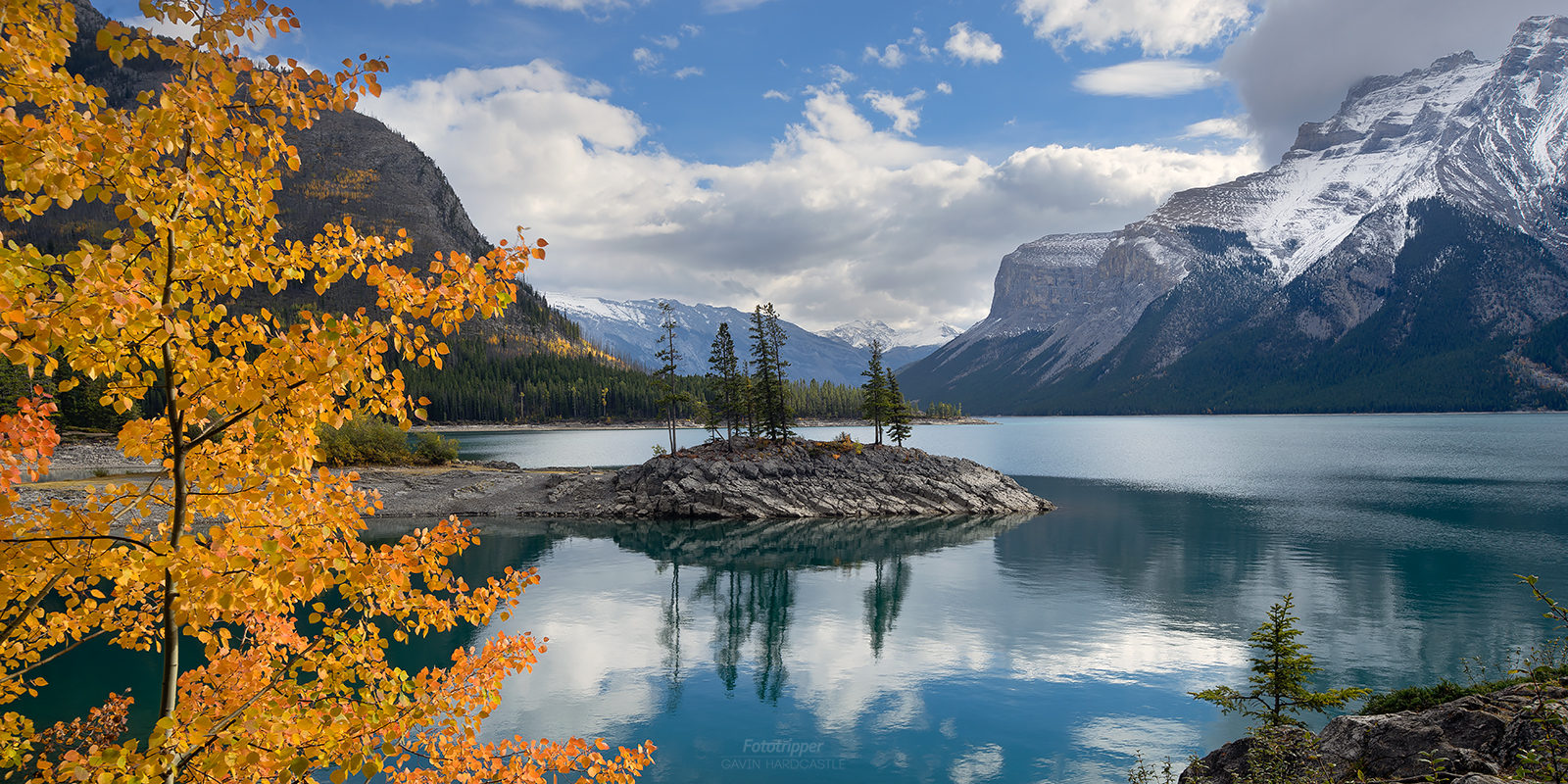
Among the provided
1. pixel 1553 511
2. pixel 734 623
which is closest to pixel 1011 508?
pixel 734 623

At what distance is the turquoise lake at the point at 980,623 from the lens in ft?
66.5

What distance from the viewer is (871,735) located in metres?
20.4

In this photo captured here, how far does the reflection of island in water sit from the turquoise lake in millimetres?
206

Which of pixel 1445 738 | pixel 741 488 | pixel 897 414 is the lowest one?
pixel 741 488

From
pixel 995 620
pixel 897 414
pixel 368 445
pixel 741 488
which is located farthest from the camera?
pixel 897 414

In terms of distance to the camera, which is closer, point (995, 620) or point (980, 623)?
point (980, 623)

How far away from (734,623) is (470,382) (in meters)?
163

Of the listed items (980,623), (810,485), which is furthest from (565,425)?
(980,623)

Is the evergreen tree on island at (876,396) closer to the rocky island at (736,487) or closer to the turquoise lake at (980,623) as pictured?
the rocky island at (736,487)

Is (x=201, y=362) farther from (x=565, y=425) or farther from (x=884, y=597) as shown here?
(x=565, y=425)

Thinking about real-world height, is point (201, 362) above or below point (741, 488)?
above

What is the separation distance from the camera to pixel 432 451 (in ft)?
238

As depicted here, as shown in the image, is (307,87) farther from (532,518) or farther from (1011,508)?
(1011,508)

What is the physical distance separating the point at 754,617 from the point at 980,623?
10.7m
